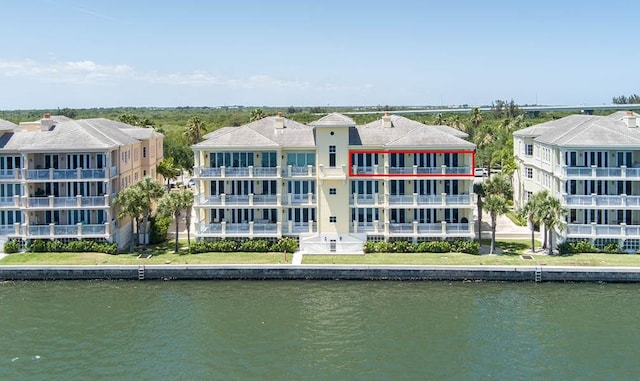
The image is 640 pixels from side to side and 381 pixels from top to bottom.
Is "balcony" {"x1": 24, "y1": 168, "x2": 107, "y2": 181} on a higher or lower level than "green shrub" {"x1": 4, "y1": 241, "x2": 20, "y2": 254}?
higher

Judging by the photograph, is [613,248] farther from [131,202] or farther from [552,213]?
[131,202]

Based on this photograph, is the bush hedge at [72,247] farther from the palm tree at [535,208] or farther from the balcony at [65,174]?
the palm tree at [535,208]

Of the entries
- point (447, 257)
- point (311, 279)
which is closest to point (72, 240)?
point (311, 279)

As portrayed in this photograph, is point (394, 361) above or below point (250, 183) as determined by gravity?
below

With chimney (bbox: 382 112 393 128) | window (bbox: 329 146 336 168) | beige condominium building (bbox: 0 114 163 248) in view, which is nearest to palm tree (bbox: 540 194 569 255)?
chimney (bbox: 382 112 393 128)

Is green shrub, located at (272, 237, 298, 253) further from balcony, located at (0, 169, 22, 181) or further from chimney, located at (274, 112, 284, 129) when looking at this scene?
balcony, located at (0, 169, 22, 181)

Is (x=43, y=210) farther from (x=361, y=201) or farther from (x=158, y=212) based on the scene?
(x=361, y=201)

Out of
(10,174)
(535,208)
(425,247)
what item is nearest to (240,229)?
(425,247)
